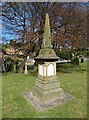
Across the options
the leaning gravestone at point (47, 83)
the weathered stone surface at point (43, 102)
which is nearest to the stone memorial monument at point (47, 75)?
the leaning gravestone at point (47, 83)

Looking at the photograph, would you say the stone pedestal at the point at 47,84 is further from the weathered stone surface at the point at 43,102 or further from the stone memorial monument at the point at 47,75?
the weathered stone surface at the point at 43,102

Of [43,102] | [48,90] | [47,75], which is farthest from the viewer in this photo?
[47,75]

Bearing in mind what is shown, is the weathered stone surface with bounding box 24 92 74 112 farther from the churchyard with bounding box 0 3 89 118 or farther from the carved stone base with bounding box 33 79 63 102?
the carved stone base with bounding box 33 79 63 102

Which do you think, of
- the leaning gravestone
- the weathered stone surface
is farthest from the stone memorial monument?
the weathered stone surface

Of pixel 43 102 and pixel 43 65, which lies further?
pixel 43 65

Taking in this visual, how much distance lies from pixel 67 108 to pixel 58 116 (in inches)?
27.0

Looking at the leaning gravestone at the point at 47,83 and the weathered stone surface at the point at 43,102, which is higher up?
the leaning gravestone at the point at 47,83

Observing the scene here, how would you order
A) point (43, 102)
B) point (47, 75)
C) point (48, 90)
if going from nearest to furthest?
point (43, 102) → point (48, 90) → point (47, 75)

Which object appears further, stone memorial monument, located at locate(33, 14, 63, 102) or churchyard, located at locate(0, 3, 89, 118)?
stone memorial monument, located at locate(33, 14, 63, 102)

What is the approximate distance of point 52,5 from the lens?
13055 mm

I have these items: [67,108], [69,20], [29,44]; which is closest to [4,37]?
[29,44]

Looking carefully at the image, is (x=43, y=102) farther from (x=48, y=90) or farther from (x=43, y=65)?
(x=43, y=65)

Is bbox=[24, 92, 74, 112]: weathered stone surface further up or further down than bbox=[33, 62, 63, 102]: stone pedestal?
further down

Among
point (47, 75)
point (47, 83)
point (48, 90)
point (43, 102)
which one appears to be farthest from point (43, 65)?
point (43, 102)
